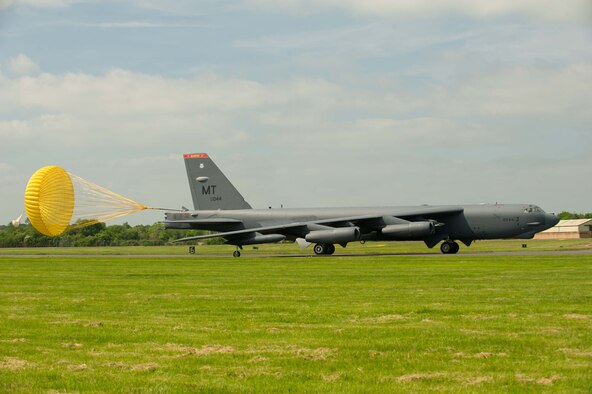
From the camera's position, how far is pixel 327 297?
65.7 feet

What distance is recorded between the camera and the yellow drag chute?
1704 inches

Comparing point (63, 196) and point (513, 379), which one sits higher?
point (63, 196)

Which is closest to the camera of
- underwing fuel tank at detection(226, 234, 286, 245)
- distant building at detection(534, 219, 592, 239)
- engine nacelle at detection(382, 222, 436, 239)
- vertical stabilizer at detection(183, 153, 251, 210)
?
engine nacelle at detection(382, 222, 436, 239)

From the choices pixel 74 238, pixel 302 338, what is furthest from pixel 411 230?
pixel 74 238

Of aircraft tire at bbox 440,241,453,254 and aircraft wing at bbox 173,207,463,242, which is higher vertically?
aircraft wing at bbox 173,207,463,242

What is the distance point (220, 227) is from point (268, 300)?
36.0 meters

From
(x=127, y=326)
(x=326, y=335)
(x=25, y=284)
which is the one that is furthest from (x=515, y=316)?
(x=25, y=284)

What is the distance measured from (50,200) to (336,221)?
56.9 ft

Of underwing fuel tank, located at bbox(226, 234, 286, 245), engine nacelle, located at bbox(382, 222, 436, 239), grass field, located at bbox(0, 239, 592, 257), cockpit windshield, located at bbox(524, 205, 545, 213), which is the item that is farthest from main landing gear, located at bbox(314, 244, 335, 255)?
cockpit windshield, located at bbox(524, 205, 545, 213)

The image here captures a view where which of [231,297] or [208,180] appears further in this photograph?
[208,180]

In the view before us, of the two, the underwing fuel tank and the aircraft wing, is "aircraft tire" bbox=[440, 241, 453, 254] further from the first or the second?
the underwing fuel tank

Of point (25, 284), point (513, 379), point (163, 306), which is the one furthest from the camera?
point (25, 284)

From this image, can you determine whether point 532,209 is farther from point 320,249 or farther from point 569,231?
point 569,231

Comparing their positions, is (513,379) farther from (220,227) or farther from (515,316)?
(220,227)
